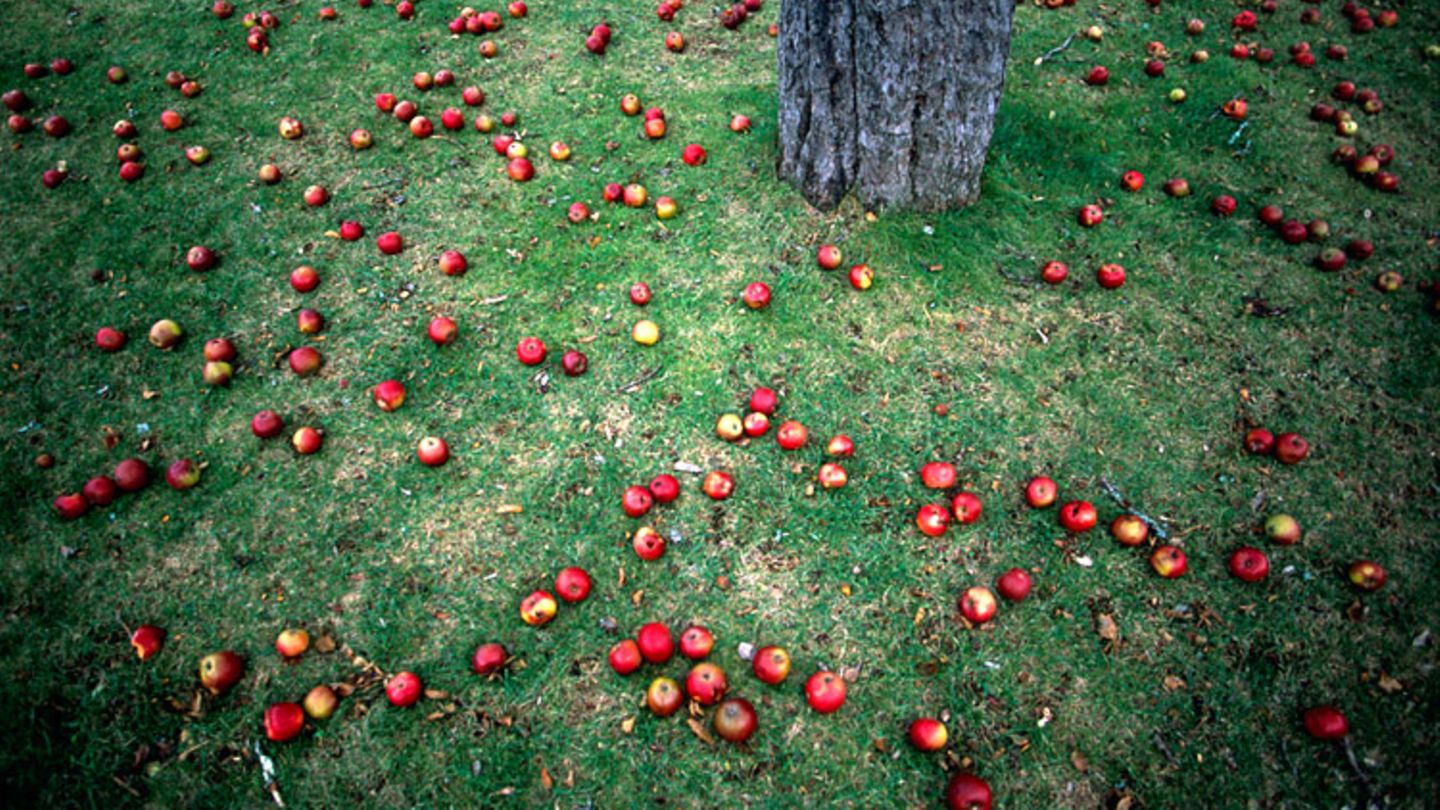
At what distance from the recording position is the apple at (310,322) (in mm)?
5188

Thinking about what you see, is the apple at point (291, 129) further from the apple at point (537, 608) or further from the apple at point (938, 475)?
the apple at point (938, 475)

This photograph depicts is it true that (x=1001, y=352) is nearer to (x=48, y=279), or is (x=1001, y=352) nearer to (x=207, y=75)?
(x=48, y=279)

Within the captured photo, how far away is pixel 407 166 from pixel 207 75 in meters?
3.06

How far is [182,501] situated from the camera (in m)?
4.54

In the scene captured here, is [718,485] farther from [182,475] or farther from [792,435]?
[182,475]

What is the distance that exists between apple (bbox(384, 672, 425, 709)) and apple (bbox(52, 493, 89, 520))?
8.36ft

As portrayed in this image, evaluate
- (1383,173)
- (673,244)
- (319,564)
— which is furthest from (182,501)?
(1383,173)

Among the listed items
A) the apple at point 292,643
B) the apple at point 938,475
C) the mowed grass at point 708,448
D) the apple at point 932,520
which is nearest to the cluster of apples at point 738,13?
the mowed grass at point 708,448

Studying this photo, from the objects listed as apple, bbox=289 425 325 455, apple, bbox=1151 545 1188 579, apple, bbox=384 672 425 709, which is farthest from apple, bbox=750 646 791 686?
apple, bbox=289 425 325 455

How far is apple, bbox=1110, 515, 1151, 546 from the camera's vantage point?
14.0 feet

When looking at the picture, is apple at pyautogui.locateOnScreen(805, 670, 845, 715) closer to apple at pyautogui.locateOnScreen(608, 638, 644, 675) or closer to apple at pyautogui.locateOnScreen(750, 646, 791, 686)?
apple at pyautogui.locateOnScreen(750, 646, 791, 686)

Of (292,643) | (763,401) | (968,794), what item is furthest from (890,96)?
(292,643)

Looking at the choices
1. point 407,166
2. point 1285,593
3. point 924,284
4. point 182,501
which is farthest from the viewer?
point 407,166

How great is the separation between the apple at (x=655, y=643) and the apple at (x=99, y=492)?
3.68 meters
